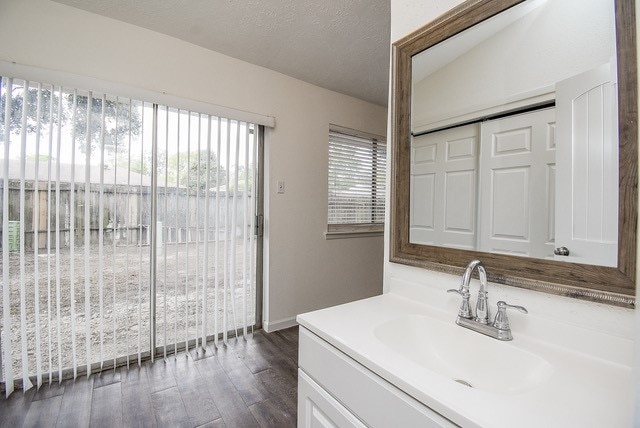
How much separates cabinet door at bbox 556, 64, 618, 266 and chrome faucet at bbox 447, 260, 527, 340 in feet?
0.67

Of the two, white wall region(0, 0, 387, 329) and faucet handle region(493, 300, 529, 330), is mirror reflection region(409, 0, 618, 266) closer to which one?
Result: faucet handle region(493, 300, 529, 330)

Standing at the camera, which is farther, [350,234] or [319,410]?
[350,234]

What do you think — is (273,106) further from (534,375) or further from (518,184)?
(534,375)

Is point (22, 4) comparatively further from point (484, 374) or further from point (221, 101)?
point (484, 374)

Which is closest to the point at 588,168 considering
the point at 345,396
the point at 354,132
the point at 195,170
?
the point at 345,396

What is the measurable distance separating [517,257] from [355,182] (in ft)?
7.40

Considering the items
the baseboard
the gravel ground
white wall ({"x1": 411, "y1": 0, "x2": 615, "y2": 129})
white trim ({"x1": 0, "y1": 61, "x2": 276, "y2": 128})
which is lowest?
the baseboard

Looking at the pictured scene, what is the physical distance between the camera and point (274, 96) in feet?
7.99

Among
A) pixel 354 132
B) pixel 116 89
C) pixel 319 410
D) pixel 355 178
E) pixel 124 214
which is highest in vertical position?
pixel 354 132

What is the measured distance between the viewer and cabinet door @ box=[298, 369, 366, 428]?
75 centimetres

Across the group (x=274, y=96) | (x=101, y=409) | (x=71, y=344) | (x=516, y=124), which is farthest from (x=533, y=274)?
(x=71, y=344)

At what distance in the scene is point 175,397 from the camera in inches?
62.9

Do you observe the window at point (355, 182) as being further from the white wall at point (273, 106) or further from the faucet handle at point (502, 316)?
the faucet handle at point (502, 316)

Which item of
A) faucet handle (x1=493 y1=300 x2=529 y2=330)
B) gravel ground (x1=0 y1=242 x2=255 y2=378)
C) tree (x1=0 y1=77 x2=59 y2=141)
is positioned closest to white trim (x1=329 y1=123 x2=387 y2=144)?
gravel ground (x1=0 y1=242 x2=255 y2=378)
